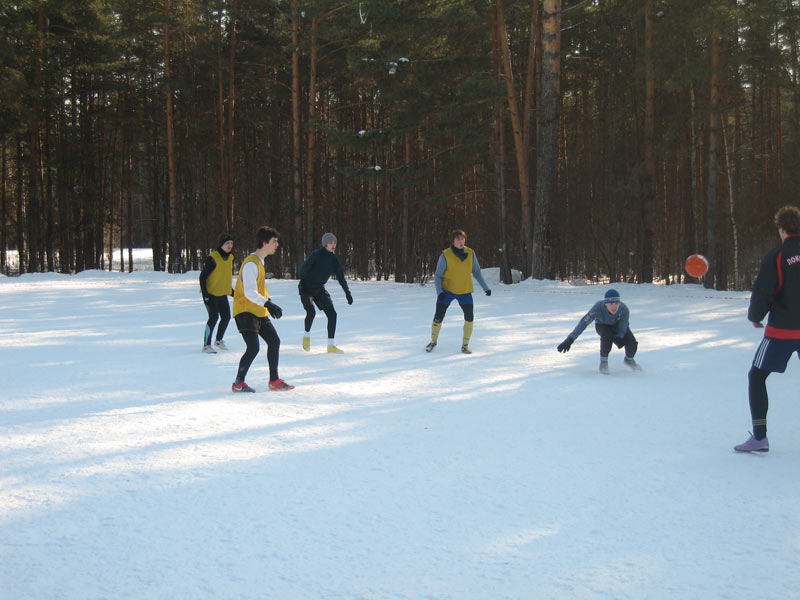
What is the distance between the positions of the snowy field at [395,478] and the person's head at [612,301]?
88 cm

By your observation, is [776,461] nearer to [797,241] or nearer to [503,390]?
[797,241]

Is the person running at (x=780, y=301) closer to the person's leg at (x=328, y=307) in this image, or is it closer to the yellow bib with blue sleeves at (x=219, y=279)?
the person's leg at (x=328, y=307)

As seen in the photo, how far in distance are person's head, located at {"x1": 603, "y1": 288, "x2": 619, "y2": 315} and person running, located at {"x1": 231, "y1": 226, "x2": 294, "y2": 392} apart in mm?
3977

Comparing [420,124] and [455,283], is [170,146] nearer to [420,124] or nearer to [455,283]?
[420,124]

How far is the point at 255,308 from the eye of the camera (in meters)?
7.82

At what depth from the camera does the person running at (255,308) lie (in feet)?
25.3

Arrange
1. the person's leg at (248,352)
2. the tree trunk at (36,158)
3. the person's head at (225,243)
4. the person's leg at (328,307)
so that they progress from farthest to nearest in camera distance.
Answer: the tree trunk at (36,158) < the person's leg at (328,307) < the person's head at (225,243) < the person's leg at (248,352)

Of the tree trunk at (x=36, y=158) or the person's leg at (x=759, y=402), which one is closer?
the person's leg at (x=759, y=402)

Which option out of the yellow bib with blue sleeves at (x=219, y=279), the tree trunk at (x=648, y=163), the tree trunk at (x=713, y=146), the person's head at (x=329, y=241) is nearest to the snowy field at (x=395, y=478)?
the yellow bib with blue sleeves at (x=219, y=279)

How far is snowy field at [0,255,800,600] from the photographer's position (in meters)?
3.46

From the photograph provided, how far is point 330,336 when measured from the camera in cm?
1101

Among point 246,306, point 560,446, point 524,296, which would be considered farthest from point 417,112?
point 560,446

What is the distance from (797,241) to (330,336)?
7.03m

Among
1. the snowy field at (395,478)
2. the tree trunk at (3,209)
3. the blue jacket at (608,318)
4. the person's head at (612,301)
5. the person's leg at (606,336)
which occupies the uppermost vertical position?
the tree trunk at (3,209)
